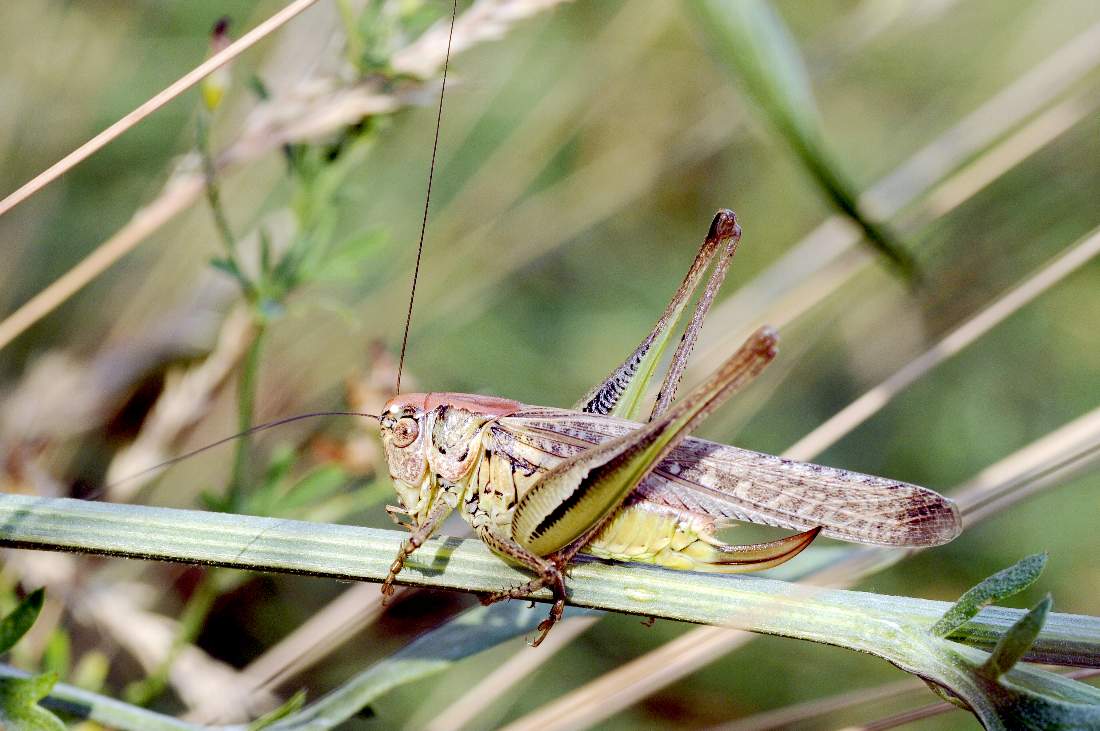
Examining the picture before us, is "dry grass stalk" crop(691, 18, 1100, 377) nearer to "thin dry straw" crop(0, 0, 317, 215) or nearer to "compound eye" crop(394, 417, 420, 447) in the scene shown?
"compound eye" crop(394, 417, 420, 447)

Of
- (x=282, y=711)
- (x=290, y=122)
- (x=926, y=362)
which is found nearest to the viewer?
(x=282, y=711)

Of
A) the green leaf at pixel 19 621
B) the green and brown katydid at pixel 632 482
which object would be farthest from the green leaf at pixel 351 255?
the green leaf at pixel 19 621

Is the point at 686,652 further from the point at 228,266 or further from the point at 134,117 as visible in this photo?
the point at 134,117

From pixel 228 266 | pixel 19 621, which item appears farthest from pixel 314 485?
pixel 19 621

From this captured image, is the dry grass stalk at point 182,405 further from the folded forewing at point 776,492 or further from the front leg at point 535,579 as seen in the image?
the front leg at point 535,579

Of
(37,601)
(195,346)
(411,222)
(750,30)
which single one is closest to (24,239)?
(195,346)

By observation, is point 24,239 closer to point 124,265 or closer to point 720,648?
point 124,265
